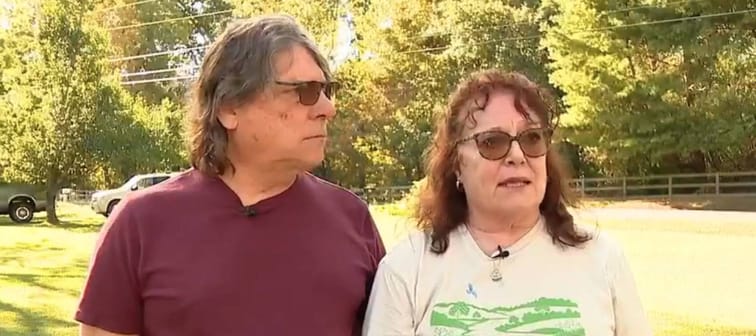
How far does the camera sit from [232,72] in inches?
84.4

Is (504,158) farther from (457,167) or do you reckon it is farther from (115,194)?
(115,194)

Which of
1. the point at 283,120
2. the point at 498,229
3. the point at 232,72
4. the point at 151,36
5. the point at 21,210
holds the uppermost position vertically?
the point at 151,36

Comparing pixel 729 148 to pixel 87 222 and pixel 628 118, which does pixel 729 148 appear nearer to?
pixel 628 118

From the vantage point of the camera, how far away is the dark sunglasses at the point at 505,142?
2268mm

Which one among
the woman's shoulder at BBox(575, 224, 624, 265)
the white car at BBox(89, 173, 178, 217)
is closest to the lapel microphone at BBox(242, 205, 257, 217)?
the woman's shoulder at BBox(575, 224, 624, 265)

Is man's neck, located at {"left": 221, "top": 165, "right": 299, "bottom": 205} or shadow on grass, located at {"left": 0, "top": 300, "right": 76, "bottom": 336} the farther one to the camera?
shadow on grass, located at {"left": 0, "top": 300, "right": 76, "bottom": 336}

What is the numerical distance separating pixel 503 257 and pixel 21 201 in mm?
26328

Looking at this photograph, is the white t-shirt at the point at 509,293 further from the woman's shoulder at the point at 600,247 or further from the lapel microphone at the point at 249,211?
the lapel microphone at the point at 249,211

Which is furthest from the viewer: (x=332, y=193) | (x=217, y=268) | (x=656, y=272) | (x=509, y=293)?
(x=656, y=272)

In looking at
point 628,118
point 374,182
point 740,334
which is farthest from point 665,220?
point 374,182

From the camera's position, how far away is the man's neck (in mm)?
2209

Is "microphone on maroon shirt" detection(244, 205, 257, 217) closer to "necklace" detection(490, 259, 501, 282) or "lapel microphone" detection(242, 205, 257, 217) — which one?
"lapel microphone" detection(242, 205, 257, 217)

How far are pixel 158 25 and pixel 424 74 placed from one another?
1742cm

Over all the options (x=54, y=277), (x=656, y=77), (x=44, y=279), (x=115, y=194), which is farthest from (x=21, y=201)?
(x=656, y=77)
